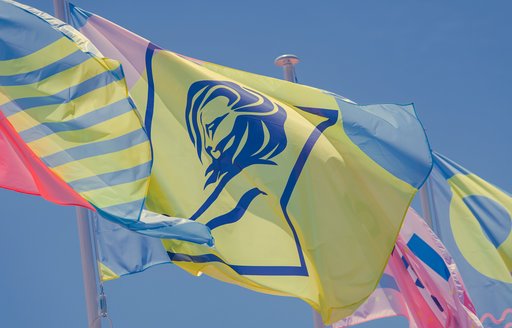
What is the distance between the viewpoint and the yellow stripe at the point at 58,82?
888cm

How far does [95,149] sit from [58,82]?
2.24 feet

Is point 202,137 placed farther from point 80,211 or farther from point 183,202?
point 80,211

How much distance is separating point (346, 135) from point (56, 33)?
3.43 meters

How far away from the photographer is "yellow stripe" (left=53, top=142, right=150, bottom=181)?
338 inches

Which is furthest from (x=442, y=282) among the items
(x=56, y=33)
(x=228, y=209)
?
(x=56, y=33)

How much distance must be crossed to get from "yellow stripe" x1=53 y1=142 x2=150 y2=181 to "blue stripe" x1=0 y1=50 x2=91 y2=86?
0.84 metres

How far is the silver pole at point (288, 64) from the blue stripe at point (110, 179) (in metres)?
4.78

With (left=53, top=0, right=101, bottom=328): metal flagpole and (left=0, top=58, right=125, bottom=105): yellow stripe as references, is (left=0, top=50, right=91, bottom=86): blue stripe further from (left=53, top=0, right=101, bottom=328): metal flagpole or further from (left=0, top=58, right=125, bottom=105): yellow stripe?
(left=53, top=0, right=101, bottom=328): metal flagpole

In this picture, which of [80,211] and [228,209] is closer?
[80,211]

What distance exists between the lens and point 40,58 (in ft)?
29.6

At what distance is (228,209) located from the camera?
34.6 feet

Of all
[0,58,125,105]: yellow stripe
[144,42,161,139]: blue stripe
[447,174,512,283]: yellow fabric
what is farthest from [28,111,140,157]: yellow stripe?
[447,174,512,283]: yellow fabric

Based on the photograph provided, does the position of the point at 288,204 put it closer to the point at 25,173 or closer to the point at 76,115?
the point at 76,115

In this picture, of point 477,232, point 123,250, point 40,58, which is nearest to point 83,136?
point 40,58
